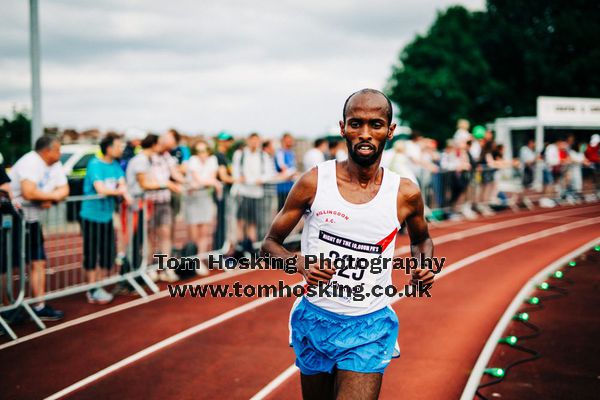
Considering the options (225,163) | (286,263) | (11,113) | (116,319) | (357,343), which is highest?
(11,113)

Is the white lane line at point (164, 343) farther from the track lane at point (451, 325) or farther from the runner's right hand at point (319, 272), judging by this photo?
the runner's right hand at point (319, 272)

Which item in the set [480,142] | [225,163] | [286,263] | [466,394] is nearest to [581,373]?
[466,394]

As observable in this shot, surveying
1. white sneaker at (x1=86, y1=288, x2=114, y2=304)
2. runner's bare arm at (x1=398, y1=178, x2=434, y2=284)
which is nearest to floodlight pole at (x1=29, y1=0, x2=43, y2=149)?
white sneaker at (x1=86, y1=288, x2=114, y2=304)

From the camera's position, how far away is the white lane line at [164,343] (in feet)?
16.9

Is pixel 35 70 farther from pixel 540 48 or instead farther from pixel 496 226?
pixel 540 48

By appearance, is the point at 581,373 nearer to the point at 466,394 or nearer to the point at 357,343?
the point at 466,394

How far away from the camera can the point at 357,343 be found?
2975 millimetres

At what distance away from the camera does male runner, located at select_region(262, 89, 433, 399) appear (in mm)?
2951

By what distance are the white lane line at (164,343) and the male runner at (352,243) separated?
2.85 metres

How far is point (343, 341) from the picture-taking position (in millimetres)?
2984

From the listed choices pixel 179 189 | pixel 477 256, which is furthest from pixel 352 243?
pixel 477 256

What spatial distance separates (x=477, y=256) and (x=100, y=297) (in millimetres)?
6379

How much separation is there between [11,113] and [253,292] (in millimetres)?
8327

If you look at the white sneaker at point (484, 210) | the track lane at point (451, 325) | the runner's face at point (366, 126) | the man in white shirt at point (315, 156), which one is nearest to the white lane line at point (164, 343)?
the track lane at point (451, 325)
